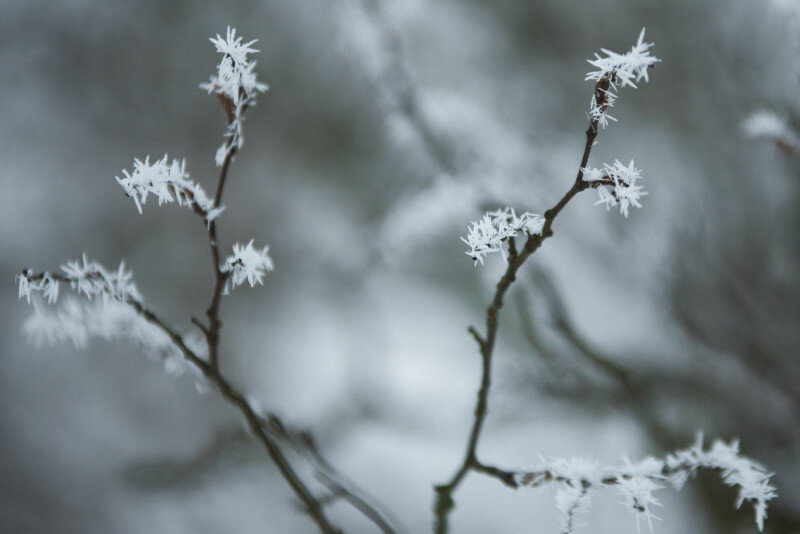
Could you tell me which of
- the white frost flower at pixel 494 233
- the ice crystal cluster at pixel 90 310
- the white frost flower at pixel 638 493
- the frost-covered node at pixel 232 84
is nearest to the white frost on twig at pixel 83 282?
the ice crystal cluster at pixel 90 310

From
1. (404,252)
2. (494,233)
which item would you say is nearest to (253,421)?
(494,233)

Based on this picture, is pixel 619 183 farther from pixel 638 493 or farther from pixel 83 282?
pixel 83 282

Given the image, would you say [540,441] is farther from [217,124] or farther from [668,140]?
[217,124]

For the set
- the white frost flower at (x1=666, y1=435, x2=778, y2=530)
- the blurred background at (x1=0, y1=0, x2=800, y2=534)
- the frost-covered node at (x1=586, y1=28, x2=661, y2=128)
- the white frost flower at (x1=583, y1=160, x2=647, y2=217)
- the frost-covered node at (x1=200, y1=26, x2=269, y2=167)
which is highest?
the blurred background at (x1=0, y1=0, x2=800, y2=534)

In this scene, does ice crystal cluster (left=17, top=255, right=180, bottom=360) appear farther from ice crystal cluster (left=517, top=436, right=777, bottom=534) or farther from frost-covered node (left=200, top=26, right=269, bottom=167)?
ice crystal cluster (left=517, top=436, right=777, bottom=534)

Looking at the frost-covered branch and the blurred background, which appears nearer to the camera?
the frost-covered branch

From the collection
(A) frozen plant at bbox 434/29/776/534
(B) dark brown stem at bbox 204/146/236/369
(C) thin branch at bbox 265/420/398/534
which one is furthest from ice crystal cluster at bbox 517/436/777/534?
(B) dark brown stem at bbox 204/146/236/369

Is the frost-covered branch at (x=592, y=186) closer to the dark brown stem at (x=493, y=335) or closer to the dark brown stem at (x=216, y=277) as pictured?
the dark brown stem at (x=493, y=335)

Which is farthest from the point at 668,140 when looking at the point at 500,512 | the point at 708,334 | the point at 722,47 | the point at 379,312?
the point at 500,512
